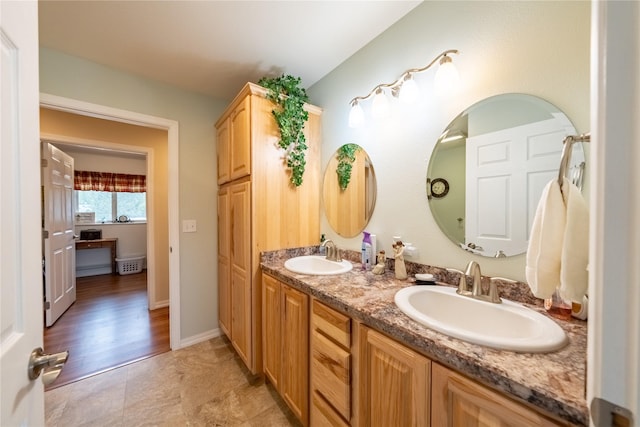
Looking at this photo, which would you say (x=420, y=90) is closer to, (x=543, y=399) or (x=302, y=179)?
(x=302, y=179)

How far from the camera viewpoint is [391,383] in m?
0.82

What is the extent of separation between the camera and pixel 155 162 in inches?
123

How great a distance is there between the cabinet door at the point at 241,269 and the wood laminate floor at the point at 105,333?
0.83 metres

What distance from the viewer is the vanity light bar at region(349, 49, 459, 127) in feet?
3.72

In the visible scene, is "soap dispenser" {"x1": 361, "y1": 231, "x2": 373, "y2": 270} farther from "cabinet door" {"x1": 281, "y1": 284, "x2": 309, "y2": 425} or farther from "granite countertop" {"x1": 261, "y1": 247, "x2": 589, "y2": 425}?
"cabinet door" {"x1": 281, "y1": 284, "x2": 309, "y2": 425}

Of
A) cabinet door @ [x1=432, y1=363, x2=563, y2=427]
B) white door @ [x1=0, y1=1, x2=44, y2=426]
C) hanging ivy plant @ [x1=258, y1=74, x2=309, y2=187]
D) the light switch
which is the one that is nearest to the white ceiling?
hanging ivy plant @ [x1=258, y1=74, x2=309, y2=187]

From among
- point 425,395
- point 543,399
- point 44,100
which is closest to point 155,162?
point 44,100

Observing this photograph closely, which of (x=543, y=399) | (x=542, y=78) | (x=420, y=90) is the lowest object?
(x=543, y=399)

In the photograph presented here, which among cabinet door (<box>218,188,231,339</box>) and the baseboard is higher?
cabinet door (<box>218,188,231,339</box>)

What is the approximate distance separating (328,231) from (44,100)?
7.28 feet

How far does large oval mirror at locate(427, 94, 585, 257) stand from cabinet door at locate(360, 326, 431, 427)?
0.63 metres

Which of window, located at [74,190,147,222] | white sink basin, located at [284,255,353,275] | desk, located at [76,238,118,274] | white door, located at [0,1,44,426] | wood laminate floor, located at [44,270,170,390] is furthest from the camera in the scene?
window, located at [74,190,147,222]

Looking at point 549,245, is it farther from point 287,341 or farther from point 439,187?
point 287,341

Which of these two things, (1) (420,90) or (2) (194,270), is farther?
(2) (194,270)
